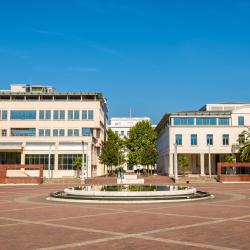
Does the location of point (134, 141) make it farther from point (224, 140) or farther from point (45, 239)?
point (45, 239)

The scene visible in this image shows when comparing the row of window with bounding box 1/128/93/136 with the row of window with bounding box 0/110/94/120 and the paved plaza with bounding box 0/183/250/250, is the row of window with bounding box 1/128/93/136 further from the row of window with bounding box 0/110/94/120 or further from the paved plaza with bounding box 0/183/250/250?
the paved plaza with bounding box 0/183/250/250

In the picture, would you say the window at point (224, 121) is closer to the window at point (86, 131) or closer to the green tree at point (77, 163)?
the window at point (86, 131)

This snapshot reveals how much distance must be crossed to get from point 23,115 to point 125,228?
66060 mm

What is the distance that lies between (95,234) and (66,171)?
2265 inches

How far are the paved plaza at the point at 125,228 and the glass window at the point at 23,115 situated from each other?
190 ft

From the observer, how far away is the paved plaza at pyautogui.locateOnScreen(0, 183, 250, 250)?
11.4m

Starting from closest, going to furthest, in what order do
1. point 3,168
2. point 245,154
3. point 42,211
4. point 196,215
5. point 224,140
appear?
point 196,215, point 42,211, point 3,168, point 245,154, point 224,140

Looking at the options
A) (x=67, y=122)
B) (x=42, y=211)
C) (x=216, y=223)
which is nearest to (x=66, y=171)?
(x=67, y=122)

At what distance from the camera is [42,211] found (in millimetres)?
19859

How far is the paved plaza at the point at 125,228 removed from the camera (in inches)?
447

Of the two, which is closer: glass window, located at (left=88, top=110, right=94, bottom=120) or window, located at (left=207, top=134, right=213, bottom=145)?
window, located at (left=207, top=134, right=213, bottom=145)

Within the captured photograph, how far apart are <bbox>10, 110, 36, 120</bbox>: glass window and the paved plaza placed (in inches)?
2276

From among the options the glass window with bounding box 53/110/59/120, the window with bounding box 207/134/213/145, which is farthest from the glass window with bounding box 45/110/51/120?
the window with bounding box 207/134/213/145

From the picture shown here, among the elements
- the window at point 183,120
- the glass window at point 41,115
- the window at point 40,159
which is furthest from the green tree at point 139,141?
the window at point 40,159
